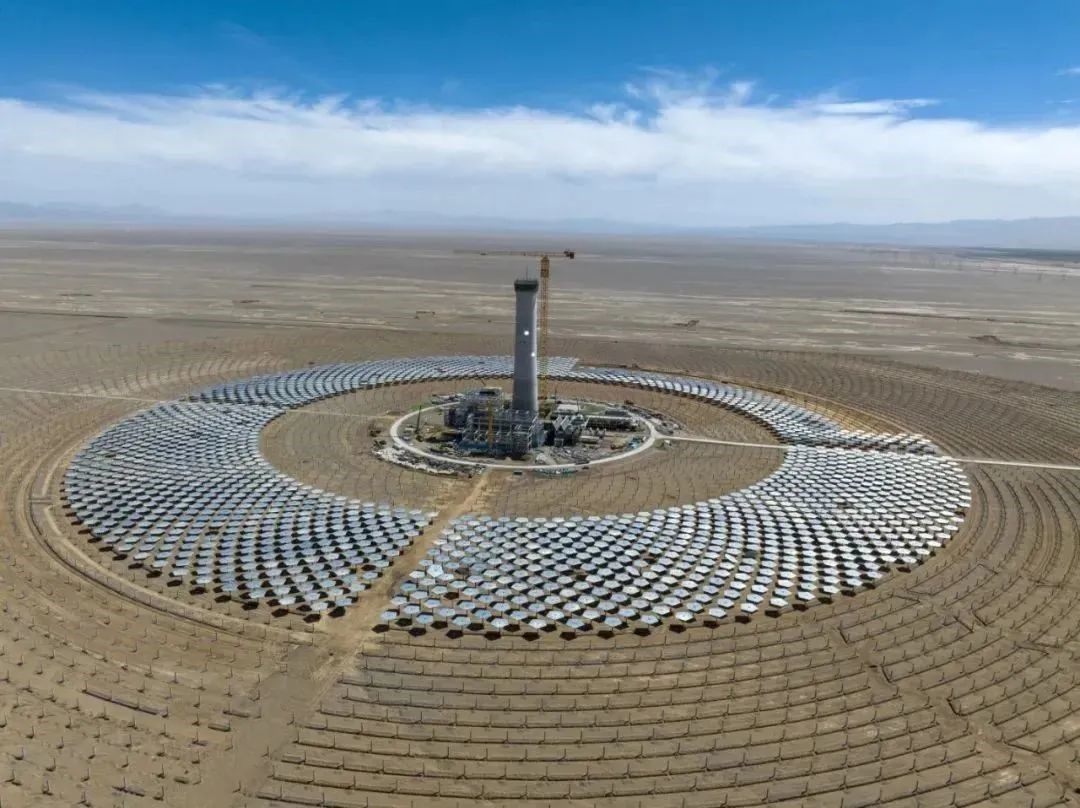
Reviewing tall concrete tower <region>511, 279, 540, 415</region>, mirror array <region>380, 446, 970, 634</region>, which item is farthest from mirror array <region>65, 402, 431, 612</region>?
tall concrete tower <region>511, 279, 540, 415</region>

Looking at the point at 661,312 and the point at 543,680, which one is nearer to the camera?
the point at 543,680

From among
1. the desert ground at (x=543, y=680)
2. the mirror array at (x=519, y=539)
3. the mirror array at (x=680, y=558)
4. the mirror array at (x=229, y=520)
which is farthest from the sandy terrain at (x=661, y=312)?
the mirror array at (x=229, y=520)

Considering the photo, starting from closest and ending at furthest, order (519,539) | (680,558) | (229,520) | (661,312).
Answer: (680,558) < (519,539) < (229,520) < (661,312)

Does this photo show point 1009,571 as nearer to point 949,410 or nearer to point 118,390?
point 949,410

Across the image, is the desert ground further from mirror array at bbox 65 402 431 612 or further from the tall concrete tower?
the tall concrete tower

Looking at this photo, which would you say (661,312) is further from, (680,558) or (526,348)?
(680,558)

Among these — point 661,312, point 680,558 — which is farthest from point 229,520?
point 661,312
